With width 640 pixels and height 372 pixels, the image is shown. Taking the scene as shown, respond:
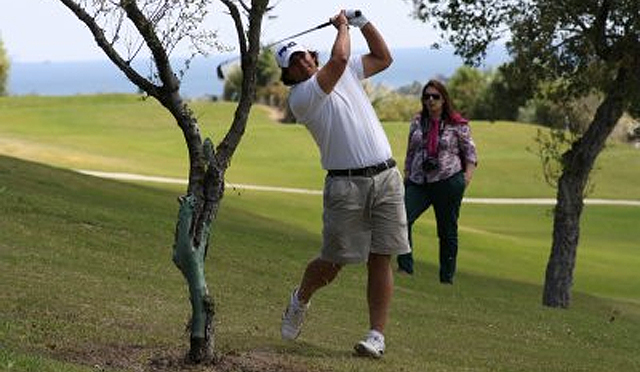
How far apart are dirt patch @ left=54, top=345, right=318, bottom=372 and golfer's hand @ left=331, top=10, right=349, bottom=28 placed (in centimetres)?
225

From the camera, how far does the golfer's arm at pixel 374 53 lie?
Answer: 7.88 meters

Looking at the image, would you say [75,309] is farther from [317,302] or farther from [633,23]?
[633,23]

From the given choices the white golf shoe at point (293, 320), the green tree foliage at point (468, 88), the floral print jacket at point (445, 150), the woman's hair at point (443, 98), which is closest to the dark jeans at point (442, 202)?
the floral print jacket at point (445, 150)

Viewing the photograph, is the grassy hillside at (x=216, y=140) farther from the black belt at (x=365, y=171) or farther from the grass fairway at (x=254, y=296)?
the black belt at (x=365, y=171)

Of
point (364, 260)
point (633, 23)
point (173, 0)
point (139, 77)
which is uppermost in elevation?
point (633, 23)

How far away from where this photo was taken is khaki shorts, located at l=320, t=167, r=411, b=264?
7.86 metres

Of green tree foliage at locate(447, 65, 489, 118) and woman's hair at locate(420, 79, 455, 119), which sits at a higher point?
green tree foliage at locate(447, 65, 489, 118)

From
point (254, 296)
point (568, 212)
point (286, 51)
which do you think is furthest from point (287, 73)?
point (568, 212)

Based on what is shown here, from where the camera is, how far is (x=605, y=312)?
56.3 feet

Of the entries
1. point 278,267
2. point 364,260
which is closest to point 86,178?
point 278,267

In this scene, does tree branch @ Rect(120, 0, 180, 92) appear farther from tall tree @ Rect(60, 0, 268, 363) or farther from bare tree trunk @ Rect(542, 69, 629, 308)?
bare tree trunk @ Rect(542, 69, 629, 308)

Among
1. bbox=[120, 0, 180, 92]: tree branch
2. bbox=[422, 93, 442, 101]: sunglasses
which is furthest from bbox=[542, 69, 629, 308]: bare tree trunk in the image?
bbox=[120, 0, 180, 92]: tree branch

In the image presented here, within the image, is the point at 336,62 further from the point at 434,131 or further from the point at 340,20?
the point at 434,131

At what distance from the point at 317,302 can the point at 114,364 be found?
4851 mm
